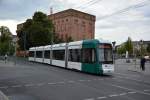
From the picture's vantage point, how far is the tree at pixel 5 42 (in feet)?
413

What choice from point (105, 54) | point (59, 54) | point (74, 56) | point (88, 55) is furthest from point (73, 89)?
point (59, 54)

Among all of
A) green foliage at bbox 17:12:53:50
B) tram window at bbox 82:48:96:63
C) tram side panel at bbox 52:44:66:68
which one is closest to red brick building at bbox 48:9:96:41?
green foliage at bbox 17:12:53:50

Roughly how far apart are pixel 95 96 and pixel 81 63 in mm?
16221

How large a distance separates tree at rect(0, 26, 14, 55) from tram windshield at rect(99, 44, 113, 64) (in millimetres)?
97524

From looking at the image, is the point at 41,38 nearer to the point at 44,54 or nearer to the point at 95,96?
the point at 44,54

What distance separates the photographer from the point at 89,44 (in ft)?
91.7

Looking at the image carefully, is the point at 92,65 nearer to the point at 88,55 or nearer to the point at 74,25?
the point at 88,55

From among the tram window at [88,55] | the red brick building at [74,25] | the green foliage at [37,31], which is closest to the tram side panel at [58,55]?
the tram window at [88,55]

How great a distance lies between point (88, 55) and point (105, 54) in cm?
188

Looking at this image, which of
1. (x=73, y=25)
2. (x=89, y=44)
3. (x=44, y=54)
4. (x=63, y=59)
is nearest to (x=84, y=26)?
(x=73, y=25)

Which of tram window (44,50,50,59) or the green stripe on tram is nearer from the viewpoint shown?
the green stripe on tram

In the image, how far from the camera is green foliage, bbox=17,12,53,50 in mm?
81438

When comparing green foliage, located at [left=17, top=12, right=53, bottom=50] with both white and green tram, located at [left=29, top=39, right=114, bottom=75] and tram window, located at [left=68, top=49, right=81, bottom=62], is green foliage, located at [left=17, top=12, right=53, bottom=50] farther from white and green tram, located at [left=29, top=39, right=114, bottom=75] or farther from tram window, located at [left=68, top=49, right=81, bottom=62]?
tram window, located at [left=68, top=49, right=81, bottom=62]

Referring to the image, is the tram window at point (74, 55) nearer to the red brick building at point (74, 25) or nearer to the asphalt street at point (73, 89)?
the asphalt street at point (73, 89)
